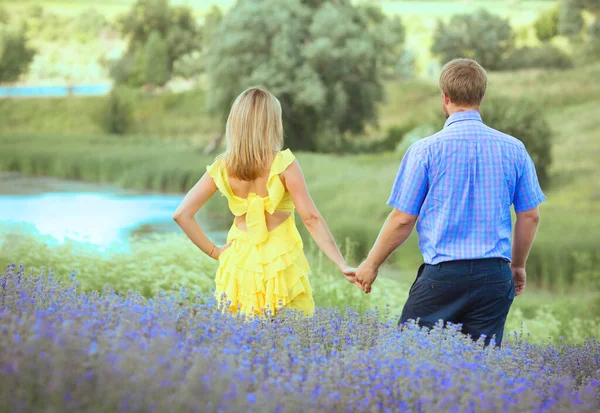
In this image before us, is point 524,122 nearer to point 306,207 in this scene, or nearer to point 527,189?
point 527,189

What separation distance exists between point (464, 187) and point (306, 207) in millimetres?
705

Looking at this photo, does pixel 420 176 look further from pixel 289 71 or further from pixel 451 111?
pixel 289 71

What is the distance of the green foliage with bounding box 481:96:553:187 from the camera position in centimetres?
912

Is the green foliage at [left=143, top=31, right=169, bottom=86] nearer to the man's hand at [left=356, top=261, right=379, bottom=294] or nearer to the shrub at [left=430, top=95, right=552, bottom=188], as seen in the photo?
the shrub at [left=430, top=95, right=552, bottom=188]

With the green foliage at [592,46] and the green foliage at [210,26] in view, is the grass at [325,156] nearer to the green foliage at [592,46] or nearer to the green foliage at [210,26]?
the green foliage at [592,46]

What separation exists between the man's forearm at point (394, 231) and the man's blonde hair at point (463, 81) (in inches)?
21.3

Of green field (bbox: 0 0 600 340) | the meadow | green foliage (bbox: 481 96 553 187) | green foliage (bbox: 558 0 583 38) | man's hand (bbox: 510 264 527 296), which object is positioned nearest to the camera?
the meadow

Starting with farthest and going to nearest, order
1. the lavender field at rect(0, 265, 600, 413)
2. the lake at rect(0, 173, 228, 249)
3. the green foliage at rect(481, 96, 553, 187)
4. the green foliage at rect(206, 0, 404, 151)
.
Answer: the green foliage at rect(206, 0, 404, 151)
the green foliage at rect(481, 96, 553, 187)
the lake at rect(0, 173, 228, 249)
the lavender field at rect(0, 265, 600, 413)

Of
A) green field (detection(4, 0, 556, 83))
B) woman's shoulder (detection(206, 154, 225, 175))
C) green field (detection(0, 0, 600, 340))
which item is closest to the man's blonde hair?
woman's shoulder (detection(206, 154, 225, 175))

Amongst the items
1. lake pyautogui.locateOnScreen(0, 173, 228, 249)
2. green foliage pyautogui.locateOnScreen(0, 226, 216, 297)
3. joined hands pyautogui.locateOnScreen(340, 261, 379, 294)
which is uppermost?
joined hands pyautogui.locateOnScreen(340, 261, 379, 294)

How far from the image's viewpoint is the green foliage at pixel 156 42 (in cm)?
947

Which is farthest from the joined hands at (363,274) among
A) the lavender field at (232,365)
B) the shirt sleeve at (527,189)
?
the shirt sleeve at (527,189)

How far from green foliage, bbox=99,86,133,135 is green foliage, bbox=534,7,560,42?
17.1 feet

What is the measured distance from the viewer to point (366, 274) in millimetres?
Answer: 3723
